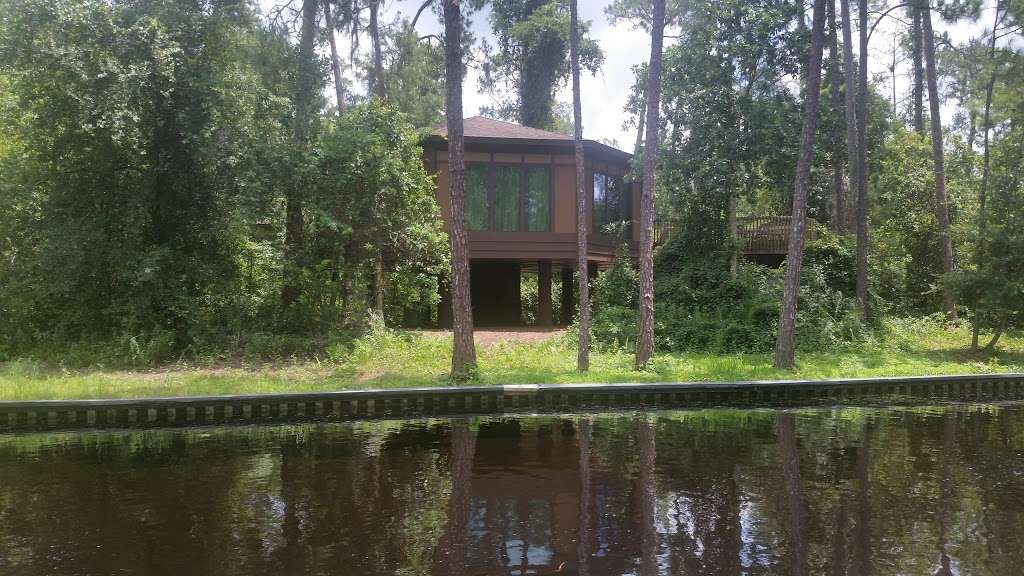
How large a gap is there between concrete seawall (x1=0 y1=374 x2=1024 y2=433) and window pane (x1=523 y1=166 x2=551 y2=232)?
9.96 metres

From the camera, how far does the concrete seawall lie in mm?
10742

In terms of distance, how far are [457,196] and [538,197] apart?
9185 mm

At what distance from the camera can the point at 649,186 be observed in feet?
46.3

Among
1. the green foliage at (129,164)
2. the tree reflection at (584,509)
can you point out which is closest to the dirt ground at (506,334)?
the green foliage at (129,164)

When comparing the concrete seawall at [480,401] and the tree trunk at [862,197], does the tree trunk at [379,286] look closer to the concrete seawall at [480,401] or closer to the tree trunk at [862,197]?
the concrete seawall at [480,401]

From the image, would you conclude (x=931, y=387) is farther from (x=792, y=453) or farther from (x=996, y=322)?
(x=792, y=453)

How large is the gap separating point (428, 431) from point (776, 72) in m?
16.3

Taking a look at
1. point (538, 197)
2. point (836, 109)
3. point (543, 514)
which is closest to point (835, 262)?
point (836, 109)

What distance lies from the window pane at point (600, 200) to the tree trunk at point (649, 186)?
8.05m

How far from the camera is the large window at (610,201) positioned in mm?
22594

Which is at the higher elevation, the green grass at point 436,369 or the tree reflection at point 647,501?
the green grass at point 436,369

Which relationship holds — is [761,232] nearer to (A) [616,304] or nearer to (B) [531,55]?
(A) [616,304]

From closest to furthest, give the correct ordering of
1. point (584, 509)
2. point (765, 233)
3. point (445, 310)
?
point (584, 509)
point (445, 310)
point (765, 233)

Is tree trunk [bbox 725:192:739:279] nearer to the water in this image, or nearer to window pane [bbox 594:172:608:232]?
window pane [bbox 594:172:608:232]
